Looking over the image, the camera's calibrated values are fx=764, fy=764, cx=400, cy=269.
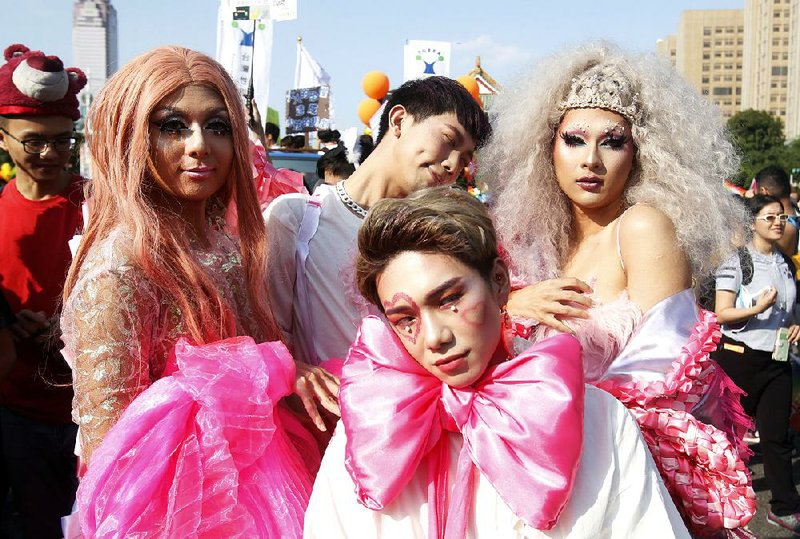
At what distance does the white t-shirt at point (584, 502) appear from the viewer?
156 centimetres

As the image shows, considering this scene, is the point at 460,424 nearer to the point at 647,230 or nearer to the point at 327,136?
the point at 647,230

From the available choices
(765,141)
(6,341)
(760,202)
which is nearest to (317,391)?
(6,341)

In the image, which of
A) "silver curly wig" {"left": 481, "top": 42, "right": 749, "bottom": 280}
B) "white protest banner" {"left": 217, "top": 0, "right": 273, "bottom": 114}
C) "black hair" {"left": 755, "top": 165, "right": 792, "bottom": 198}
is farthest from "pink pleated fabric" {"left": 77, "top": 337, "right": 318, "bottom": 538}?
"black hair" {"left": 755, "top": 165, "right": 792, "bottom": 198}

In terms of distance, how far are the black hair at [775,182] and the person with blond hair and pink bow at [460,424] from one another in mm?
6058

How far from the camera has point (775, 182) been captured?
22.8 ft

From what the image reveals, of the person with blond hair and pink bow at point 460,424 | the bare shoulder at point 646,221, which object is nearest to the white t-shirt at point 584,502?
the person with blond hair and pink bow at point 460,424

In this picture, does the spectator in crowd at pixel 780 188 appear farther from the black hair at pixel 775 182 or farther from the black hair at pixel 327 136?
the black hair at pixel 327 136

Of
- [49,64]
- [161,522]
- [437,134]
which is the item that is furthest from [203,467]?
[49,64]

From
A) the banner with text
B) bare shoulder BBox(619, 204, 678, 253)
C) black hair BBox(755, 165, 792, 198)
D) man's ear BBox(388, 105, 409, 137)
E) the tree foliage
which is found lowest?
bare shoulder BBox(619, 204, 678, 253)

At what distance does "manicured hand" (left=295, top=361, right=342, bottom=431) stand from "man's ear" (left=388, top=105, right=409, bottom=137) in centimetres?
98

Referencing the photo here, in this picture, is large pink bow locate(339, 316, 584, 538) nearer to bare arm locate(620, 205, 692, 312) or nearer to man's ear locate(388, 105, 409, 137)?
bare arm locate(620, 205, 692, 312)

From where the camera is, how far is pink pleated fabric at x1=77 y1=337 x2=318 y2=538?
170 cm

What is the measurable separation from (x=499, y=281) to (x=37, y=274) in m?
2.37

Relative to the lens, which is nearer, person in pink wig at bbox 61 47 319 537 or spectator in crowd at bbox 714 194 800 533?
person in pink wig at bbox 61 47 319 537
